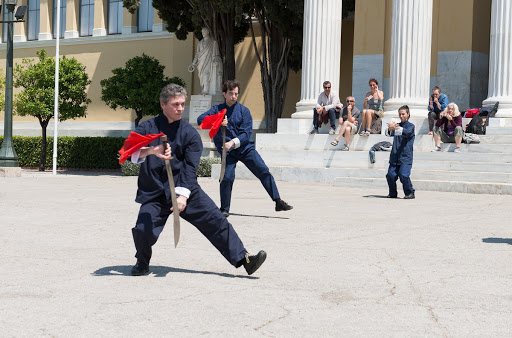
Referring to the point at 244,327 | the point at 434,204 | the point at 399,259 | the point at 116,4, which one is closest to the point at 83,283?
the point at 244,327

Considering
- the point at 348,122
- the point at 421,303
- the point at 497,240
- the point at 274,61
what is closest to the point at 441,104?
the point at 348,122

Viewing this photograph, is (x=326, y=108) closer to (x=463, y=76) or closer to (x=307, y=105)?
(x=307, y=105)

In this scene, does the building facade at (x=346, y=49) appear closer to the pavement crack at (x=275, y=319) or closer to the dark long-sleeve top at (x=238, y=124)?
the dark long-sleeve top at (x=238, y=124)

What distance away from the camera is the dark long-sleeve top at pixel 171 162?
6254mm

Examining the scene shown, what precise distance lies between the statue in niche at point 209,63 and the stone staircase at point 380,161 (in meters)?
7.59

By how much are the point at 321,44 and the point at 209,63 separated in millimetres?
7774

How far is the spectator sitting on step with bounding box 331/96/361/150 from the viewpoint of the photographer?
793 inches

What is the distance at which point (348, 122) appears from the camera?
20.2 meters

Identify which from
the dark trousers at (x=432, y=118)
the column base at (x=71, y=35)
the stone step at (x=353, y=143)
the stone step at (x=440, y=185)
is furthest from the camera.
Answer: the column base at (x=71, y=35)

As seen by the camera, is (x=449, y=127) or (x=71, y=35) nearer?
(x=449, y=127)

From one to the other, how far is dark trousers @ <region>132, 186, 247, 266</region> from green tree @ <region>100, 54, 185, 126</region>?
2429 cm

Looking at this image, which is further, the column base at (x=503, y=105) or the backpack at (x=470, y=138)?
the column base at (x=503, y=105)

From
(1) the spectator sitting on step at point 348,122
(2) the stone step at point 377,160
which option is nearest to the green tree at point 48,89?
(2) the stone step at point 377,160

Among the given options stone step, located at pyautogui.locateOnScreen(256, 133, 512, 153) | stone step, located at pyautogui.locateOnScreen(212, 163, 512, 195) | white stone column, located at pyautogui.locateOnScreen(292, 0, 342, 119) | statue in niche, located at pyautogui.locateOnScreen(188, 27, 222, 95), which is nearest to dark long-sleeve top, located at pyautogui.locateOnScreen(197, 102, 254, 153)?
stone step, located at pyautogui.locateOnScreen(212, 163, 512, 195)
